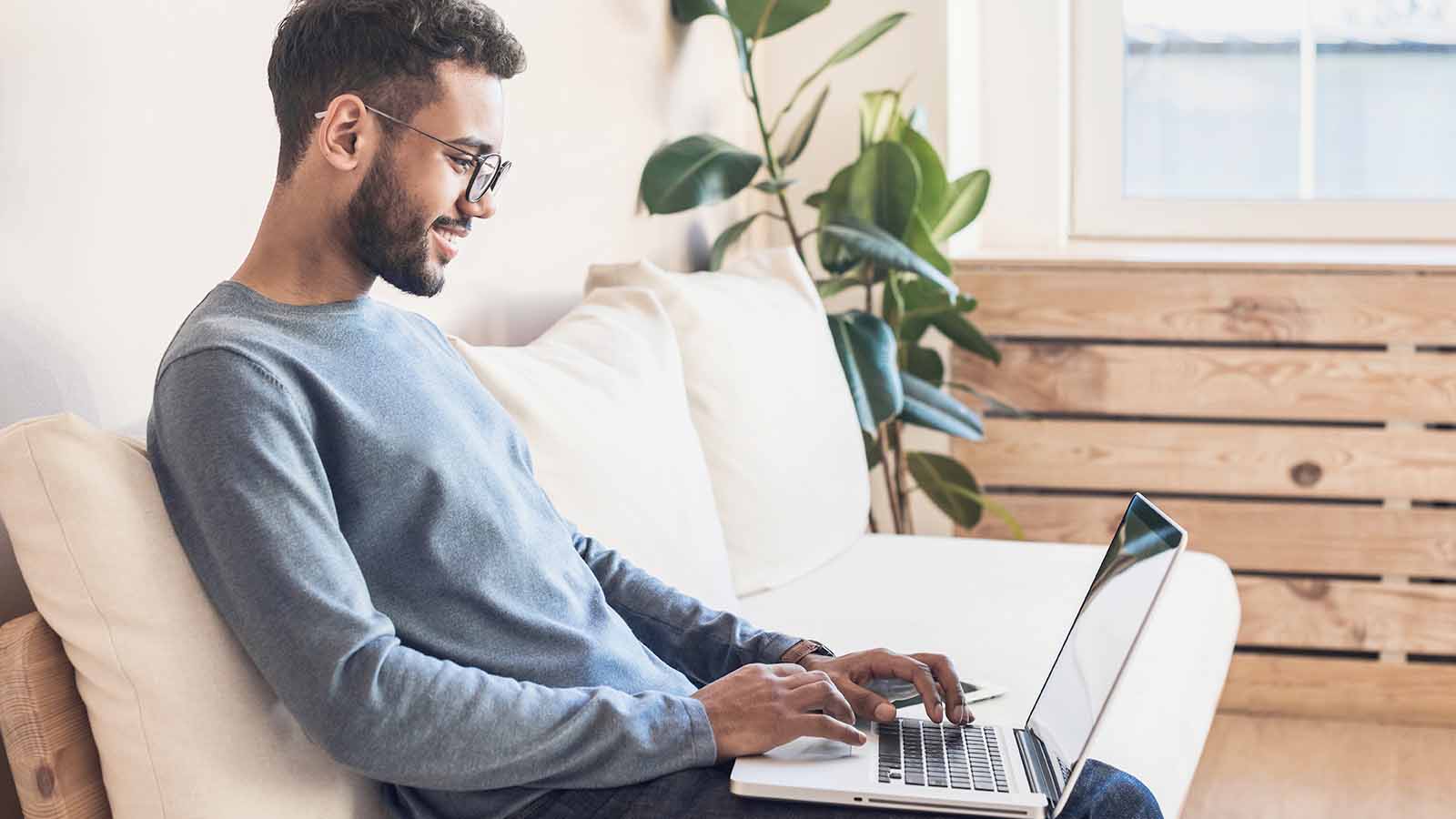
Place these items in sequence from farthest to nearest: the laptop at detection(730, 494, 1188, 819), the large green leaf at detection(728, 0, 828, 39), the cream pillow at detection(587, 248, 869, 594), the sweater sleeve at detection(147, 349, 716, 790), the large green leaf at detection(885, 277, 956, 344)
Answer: the large green leaf at detection(885, 277, 956, 344) → the large green leaf at detection(728, 0, 828, 39) → the cream pillow at detection(587, 248, 869, 594) → the laptop at detection(730, 494, 1188, 819) → the sweater sleeve at detection(147, 349, 716, 790)

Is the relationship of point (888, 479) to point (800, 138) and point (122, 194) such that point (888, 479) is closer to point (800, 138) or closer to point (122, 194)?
point (800, 138)

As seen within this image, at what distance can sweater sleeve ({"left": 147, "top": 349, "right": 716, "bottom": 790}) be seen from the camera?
3.14 ft

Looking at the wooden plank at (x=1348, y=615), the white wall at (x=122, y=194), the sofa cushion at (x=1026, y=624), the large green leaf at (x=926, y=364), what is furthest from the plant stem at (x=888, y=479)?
the white wall at (x=122, y=194)

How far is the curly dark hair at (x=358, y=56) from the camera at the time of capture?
3.65 ft

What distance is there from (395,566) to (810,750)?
337 mm

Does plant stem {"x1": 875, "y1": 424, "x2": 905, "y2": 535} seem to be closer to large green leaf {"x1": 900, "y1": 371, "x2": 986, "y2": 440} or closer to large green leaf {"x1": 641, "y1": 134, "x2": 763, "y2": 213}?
large green leaf {"x1": 900, "y1": 371, "x2": 986, "y2": 440}

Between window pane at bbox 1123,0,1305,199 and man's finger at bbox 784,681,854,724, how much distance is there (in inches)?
80.9

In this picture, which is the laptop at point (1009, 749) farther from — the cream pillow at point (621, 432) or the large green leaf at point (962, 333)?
the large green leaf at point (962, 333)

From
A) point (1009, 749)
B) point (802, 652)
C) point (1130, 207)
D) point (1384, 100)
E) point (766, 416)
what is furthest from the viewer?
point (1130, 207)

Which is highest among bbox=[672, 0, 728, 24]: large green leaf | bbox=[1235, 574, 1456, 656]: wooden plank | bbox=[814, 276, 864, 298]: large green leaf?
bbox=[672, 0, 728, 24]: large green leaf

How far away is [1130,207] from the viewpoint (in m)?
2.96

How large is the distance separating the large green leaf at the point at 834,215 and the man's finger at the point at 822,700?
1.34 m

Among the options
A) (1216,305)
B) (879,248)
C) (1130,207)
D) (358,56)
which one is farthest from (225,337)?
(1130,207)

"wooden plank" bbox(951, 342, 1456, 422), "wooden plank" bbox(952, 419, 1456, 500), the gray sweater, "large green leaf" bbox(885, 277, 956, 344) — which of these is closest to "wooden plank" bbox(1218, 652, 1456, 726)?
"wooden plank" bbox(952, 419, 1456, 500)
